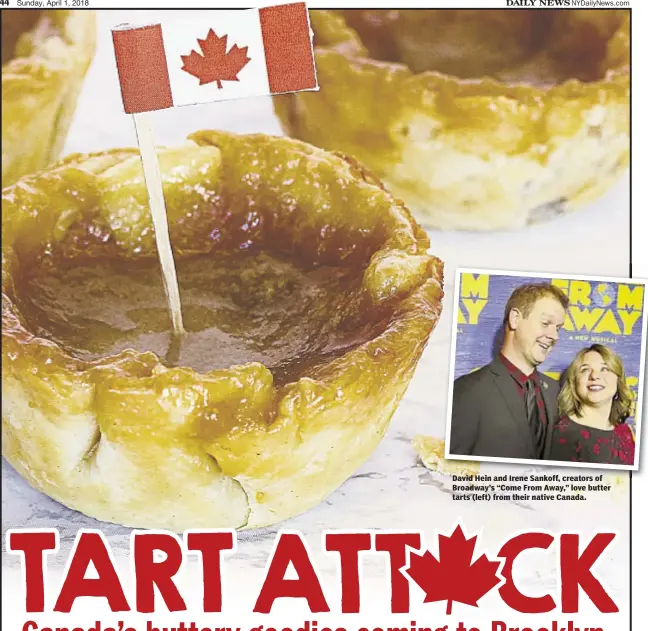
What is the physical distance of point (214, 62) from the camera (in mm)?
1413

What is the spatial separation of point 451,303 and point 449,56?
50 centimetres

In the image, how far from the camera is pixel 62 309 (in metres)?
1.44

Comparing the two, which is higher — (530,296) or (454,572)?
(530,296)

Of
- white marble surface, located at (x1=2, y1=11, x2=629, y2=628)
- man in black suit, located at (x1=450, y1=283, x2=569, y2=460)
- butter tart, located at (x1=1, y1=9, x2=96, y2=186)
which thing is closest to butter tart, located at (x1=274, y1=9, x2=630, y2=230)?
white marble surface, located at (x1=2, y1=11, x2=629, y2=628)

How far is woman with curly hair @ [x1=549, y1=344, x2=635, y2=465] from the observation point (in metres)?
1.51

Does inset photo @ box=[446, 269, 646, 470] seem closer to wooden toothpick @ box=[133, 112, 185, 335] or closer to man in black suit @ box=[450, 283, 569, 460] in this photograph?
man in black suit @ box=[450, 283, 569, 460]

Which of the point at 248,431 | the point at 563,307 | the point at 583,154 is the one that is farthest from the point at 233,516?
the point at 583,154

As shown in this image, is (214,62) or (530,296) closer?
(214,62)

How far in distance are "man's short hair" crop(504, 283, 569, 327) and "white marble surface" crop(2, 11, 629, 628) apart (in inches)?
1.6

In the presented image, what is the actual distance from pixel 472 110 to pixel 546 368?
1.59 ft

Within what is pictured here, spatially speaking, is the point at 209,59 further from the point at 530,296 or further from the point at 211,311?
the point at 530,296

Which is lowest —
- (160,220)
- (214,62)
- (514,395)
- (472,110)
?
(514,395)

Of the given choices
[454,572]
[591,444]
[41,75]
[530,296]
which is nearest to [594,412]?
[591,444]

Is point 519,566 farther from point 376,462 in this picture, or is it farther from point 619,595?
point 376,462
